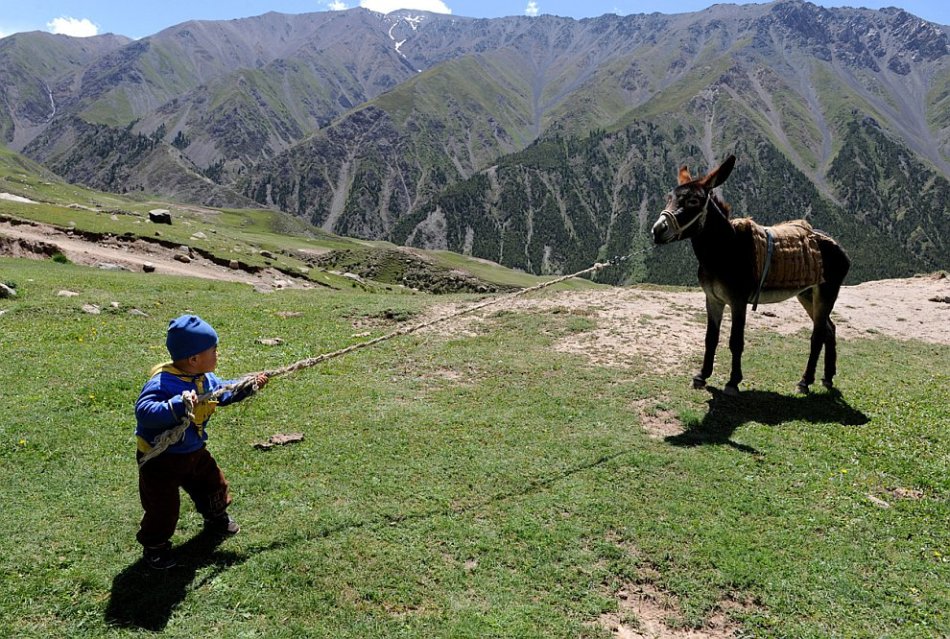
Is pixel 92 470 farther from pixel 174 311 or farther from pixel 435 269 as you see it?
pixel 435 269

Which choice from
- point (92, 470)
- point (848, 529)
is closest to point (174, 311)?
point (92, 470)

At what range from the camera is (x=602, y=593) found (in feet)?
23.8

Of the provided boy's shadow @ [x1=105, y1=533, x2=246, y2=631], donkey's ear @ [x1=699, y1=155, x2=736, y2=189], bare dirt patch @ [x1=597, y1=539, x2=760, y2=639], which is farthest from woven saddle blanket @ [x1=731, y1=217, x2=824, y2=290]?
boy's shadow @ [x1=105, y1=533, x2=246, y2=631]

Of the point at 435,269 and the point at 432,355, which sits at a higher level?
the point at 432,355

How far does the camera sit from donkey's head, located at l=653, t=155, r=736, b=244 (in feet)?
37.3

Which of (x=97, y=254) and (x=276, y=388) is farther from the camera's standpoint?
(x=97, y=254)

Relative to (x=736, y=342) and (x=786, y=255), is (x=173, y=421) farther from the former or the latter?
(x=786, y=255)

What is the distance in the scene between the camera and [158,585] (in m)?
6.90

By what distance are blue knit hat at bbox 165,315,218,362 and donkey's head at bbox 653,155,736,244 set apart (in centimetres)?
855

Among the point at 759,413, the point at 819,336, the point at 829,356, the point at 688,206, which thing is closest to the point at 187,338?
the point at 688,206

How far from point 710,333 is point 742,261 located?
2045 millimetres

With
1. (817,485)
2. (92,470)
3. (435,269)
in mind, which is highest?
(817,485)

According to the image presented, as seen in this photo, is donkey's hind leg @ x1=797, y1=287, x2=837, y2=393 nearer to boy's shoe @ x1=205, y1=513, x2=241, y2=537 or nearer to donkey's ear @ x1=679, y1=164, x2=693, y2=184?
donkey's ear @ x1=679, y1=164, x2=693, y2=184

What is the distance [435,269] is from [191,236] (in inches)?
2371
